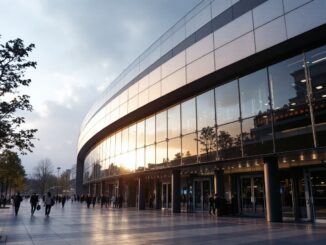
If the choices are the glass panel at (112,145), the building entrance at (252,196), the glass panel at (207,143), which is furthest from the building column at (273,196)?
the glass panel at (112,145)

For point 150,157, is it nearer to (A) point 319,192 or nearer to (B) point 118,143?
(B) point 118,143

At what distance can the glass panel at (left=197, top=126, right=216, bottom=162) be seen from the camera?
69.9 feet

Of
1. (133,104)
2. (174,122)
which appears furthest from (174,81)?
(133,104)

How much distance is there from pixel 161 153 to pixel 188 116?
4537 mm

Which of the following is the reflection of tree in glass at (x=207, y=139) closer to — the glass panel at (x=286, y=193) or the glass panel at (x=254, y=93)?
the glass panel at (x=254, y=93)

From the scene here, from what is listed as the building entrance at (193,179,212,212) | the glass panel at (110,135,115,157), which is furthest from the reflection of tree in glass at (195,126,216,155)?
the glass panel at (110,135,115,157)

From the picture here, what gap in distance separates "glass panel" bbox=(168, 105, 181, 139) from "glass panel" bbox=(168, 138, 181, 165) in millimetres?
468

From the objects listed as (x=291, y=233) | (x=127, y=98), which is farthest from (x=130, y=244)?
(x=127, y=98)

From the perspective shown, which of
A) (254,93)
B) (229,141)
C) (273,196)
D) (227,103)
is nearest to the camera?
(273,196)

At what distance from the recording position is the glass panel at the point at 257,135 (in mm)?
17500

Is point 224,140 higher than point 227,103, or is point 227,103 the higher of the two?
point 227,103

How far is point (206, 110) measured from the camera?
22422 millimetres

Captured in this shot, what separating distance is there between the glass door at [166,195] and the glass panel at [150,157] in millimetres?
5873

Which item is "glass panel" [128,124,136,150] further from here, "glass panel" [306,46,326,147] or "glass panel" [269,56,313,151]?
"glass panel" [306,46,326,147]
